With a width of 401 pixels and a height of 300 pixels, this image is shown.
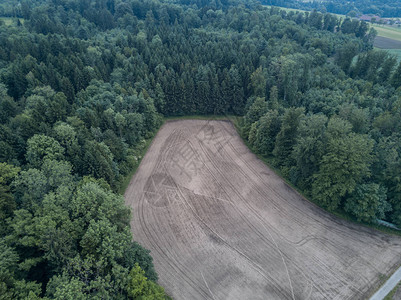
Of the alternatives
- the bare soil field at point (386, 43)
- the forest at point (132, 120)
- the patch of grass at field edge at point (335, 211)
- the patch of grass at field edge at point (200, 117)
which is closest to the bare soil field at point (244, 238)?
the patch of grass at field edge at point (335, 211)

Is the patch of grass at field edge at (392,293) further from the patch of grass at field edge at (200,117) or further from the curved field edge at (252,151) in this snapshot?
the patch of grass at field edge at (200,117)

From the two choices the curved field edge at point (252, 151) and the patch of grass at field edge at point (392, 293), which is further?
the curved field edge at point (252, 151)

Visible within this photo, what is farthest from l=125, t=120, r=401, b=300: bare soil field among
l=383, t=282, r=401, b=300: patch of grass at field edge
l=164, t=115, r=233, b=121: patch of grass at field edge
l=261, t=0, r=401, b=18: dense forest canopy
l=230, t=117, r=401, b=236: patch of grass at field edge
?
l=261, t=0, r=401, b=18: dense forest canopy

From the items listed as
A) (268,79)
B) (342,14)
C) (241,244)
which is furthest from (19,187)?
(342,14)

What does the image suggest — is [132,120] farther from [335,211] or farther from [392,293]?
[392,293]

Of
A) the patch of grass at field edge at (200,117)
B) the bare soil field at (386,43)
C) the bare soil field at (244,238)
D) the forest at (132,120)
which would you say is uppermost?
the forest at (132,120)

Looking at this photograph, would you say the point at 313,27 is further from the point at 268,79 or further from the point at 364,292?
the point at 364,292

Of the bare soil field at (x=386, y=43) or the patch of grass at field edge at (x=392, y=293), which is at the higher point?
the bare soil field at (x=386, y=43)

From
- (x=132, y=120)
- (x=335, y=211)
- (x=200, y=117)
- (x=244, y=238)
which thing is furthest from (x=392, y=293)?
(x=200, y=117)
